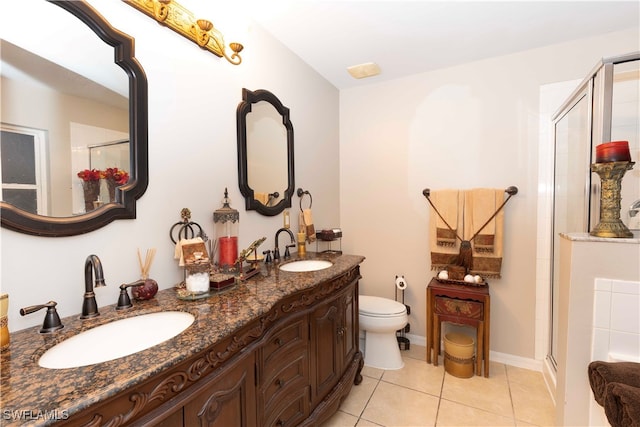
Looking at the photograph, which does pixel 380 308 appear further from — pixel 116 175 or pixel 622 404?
pixel 116 175

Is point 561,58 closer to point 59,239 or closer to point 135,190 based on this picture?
point 135,190

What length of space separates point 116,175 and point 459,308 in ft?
7.89

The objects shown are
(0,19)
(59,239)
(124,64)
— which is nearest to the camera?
(0,19)

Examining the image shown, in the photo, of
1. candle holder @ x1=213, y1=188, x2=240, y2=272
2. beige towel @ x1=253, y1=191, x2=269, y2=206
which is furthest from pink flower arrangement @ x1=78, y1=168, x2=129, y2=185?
beige towel @ x1=253, y1=191, x2=269, y2=206

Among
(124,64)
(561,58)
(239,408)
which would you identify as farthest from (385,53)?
(239,408)

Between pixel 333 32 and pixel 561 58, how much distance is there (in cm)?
175

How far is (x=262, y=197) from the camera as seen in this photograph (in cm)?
193

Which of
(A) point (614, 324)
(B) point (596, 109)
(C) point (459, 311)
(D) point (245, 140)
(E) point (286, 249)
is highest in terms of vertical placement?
(B) point (596, 109)

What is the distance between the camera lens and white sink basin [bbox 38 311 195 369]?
0.84m

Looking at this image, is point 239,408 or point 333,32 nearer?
point 239,408

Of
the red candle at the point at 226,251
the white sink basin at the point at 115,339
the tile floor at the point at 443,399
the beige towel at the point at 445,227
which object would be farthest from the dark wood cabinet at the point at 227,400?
the beige towel at the point at 445,227

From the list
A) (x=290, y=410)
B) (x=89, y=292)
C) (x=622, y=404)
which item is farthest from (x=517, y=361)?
(x=89, y=292)

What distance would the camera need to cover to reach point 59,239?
0.99 metres

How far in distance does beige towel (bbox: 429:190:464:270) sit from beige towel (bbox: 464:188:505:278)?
77mm
